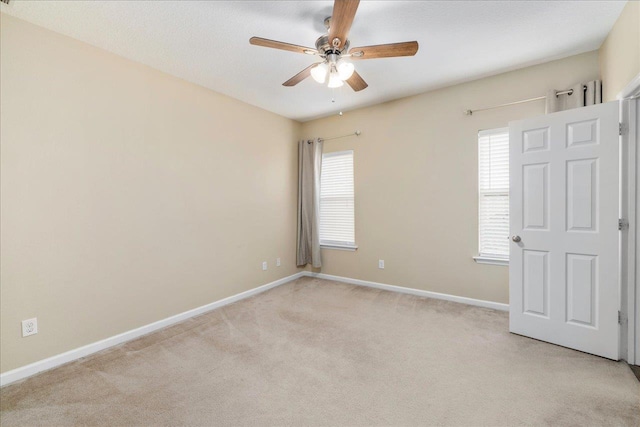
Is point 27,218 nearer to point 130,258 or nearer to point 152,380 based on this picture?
point 130,258

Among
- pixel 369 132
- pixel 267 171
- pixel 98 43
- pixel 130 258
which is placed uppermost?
pixel 98 43

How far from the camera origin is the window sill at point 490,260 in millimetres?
3123

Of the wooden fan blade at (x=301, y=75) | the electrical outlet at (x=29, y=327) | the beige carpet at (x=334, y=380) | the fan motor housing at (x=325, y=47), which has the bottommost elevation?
the beige carpet at (x=334, y=380)

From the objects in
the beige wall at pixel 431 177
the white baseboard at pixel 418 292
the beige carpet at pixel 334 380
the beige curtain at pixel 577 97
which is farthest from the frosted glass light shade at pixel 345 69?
the white baseboard at pixel 418 292

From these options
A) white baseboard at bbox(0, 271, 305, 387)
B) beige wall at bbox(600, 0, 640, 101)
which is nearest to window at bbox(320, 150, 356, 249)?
white baseboard at bbox(0, 271, 305, 387)

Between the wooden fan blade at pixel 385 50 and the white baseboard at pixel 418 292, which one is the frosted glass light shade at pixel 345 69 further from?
the white baseboard at pixel 418 292

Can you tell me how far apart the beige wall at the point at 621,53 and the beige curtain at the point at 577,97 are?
53 millimetres

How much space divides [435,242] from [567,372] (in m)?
1.77

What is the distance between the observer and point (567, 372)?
204cm

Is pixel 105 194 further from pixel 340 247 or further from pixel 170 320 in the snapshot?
pixel 340 247

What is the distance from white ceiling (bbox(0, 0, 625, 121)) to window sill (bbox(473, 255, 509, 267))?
82.2 inches

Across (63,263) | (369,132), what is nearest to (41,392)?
(63,263)

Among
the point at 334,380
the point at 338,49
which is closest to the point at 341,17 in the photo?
the point at 338,49

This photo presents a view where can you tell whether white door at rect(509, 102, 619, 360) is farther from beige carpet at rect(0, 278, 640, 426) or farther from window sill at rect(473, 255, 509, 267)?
window sill at rect(473, 255, 509, 267)
